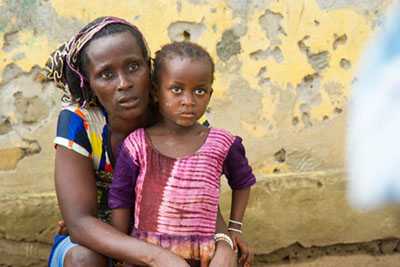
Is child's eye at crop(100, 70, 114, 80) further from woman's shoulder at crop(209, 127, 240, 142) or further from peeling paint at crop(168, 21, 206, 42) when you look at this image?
peeling paint at crop(168, 21, 206, 42)

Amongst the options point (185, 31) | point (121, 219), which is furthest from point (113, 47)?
point (185, 31)

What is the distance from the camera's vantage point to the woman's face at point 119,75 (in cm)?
270

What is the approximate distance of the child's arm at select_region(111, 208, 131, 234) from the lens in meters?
2.75

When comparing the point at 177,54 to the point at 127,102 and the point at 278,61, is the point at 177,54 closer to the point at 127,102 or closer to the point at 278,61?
the point at 127,102

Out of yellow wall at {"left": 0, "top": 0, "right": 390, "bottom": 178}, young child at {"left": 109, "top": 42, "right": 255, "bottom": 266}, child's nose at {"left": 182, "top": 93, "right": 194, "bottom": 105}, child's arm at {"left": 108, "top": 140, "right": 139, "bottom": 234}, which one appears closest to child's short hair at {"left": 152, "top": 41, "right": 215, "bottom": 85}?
young child at {"left": 109, "top": 42, "right": 255, "bottom": 266}

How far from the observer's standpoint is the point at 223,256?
276 centimetres

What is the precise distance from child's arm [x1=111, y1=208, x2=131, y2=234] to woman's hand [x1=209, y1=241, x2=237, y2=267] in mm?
299

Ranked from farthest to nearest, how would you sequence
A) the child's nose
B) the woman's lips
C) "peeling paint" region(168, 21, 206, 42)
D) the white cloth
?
"peeling paint" region(168, 21, 206, 42) < the woman's lips < the child's nose < the white cloth

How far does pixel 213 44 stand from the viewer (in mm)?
3826

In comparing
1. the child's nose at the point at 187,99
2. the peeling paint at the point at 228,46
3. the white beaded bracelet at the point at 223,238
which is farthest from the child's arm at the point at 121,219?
the peeling paint at the point at 228,46

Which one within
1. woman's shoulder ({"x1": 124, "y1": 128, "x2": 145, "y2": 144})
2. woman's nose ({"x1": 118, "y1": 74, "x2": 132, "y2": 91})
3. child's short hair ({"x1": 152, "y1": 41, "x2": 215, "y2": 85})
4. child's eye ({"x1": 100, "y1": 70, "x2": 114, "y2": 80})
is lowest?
woman's shoulder ({"x1": 124, "y1": 128, "x2": 145, "y2": 144})

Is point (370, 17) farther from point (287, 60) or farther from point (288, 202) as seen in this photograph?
point (288, 202)

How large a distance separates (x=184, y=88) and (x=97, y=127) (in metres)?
0.41

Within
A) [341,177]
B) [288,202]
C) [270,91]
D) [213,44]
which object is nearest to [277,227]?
[288,202]
